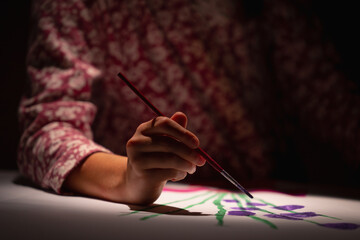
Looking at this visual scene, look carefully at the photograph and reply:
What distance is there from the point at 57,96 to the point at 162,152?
1.43 ft

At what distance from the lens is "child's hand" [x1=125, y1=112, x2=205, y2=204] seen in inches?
19.1

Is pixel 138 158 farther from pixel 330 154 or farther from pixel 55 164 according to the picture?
pixel 330 154

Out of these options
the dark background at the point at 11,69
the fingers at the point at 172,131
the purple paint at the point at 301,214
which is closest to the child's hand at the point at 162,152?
the fingers at the point at 172,131

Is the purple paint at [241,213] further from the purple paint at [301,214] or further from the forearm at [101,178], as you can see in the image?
the forearm at [101,178]

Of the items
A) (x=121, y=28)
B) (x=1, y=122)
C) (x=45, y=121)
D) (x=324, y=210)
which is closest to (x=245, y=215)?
(x=324, y=210)

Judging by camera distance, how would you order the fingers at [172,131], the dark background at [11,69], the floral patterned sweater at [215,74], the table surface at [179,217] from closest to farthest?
the table surface at [179,217] → the fingers at [172,131] → the floral patterned sweater at [215,74] → the dark background at [11,69]

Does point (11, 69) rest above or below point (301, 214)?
above

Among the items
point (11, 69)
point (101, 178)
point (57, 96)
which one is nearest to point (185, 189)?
point (101, 178)

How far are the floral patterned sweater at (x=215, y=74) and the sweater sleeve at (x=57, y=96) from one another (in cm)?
1

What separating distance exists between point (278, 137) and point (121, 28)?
0.64 m

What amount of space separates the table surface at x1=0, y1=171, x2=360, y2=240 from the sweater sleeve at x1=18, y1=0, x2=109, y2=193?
7 cm

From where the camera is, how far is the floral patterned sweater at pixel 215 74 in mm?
1000

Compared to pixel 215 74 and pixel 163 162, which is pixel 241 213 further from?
pixel 215 74

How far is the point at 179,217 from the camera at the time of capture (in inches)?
18.3
